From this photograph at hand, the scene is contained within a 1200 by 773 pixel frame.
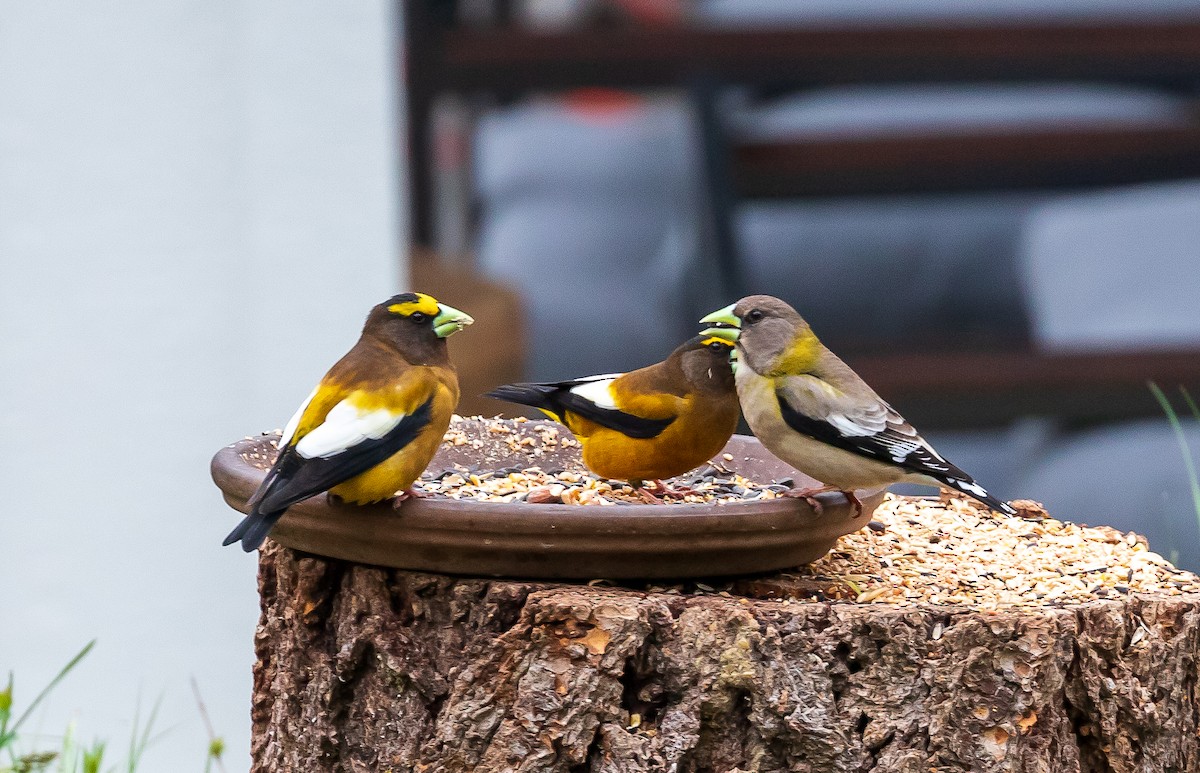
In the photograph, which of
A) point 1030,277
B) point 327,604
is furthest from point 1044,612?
point 1030,277

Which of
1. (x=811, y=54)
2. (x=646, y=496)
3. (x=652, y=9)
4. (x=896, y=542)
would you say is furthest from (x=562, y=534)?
(x=652, y=9)

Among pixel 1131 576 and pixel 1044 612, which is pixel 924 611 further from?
pixel 1131 576

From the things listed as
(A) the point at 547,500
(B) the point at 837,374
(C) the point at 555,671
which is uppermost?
(B) the point at 837,374

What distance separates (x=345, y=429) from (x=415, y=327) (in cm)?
29

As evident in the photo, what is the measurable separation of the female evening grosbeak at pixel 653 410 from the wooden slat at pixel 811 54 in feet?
15.9

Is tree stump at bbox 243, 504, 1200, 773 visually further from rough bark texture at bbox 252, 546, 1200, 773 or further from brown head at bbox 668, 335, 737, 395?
brown head at bbox 668, 335, 737, 395

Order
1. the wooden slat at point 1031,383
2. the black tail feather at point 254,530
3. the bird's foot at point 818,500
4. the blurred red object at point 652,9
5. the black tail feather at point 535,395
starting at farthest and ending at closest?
the blurred red object at point 652,9 < the wooden slat at point 1031,383 < the black tail feather at point 535,395 < the bird's foot at point 818,500 < the black tail feather at point 254,530

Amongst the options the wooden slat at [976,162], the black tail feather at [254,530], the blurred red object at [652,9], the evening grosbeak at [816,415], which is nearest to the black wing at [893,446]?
the evening grosbeak at [816,415]

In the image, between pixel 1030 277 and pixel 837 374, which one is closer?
pixel 837 374

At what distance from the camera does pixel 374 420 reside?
2301 mm

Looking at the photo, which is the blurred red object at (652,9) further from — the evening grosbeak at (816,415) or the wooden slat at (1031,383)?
the evening grosbeak at (816,415)

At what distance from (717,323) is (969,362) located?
3450 mm

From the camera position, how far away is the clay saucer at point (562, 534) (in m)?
2.25

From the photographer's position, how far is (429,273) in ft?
23.6
